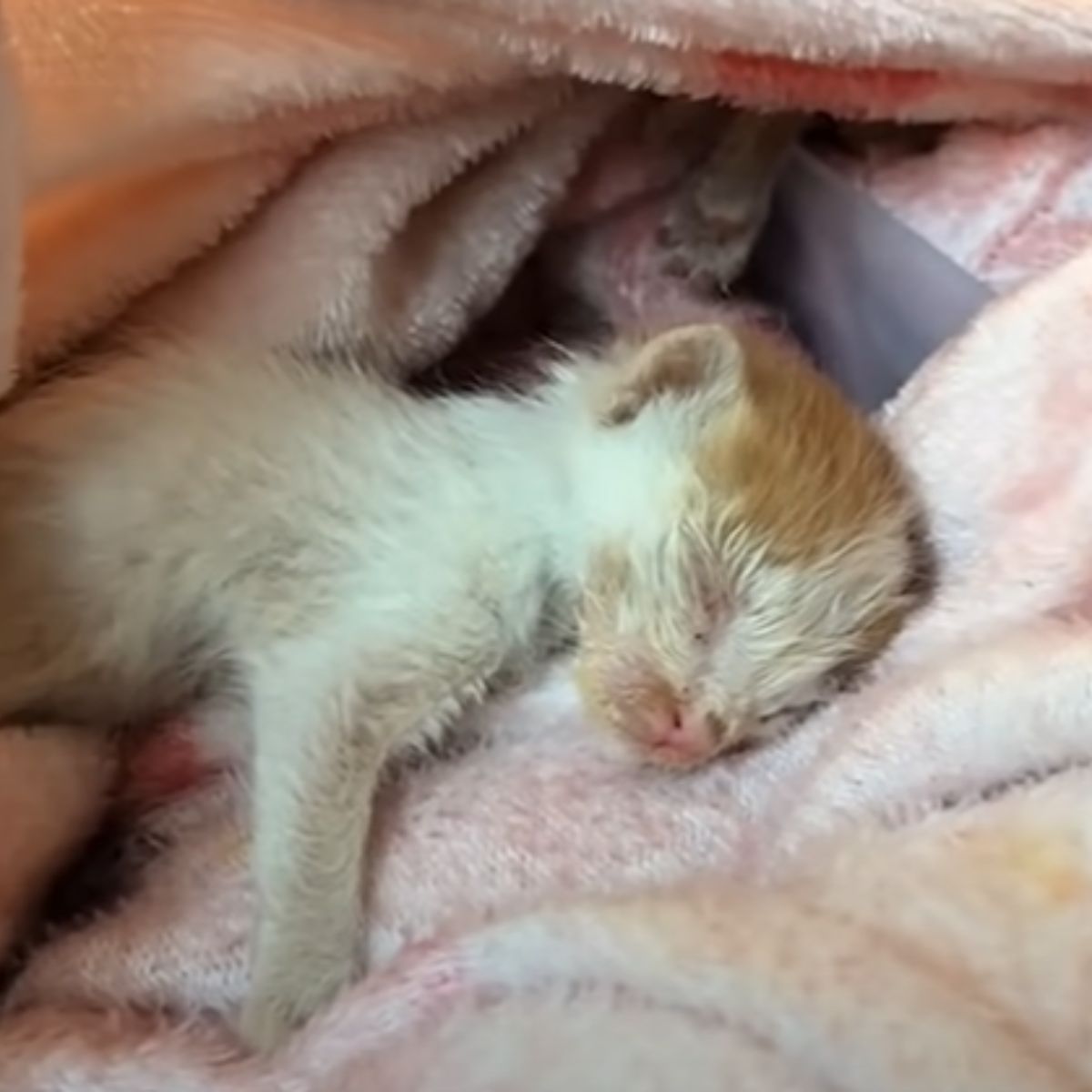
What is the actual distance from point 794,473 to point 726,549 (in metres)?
0.06

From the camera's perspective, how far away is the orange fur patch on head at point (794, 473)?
3.83 ft

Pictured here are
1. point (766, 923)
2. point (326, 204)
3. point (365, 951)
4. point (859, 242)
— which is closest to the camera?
point (766, 923)

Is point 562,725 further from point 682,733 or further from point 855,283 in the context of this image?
point 855,283

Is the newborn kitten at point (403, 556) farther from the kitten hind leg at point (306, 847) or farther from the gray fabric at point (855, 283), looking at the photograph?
the gray fabric at point (855, 283)

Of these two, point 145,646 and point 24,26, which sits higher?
point 24,26

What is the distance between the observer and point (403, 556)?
1.17 metres

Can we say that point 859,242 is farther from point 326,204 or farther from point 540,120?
point 326,204

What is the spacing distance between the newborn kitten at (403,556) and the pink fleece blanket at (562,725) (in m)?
0.03

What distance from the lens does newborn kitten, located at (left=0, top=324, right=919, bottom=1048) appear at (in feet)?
3.73

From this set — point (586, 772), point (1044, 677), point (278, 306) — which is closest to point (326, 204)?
point (278, 306)

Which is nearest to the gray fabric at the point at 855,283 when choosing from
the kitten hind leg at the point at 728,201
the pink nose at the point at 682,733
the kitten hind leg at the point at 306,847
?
the kitten hind leg at the point at 728,201

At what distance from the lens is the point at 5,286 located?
99 centimetres

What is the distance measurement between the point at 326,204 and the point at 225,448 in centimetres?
14

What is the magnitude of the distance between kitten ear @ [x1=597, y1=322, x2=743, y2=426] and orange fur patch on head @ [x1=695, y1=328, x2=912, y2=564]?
2 cm
